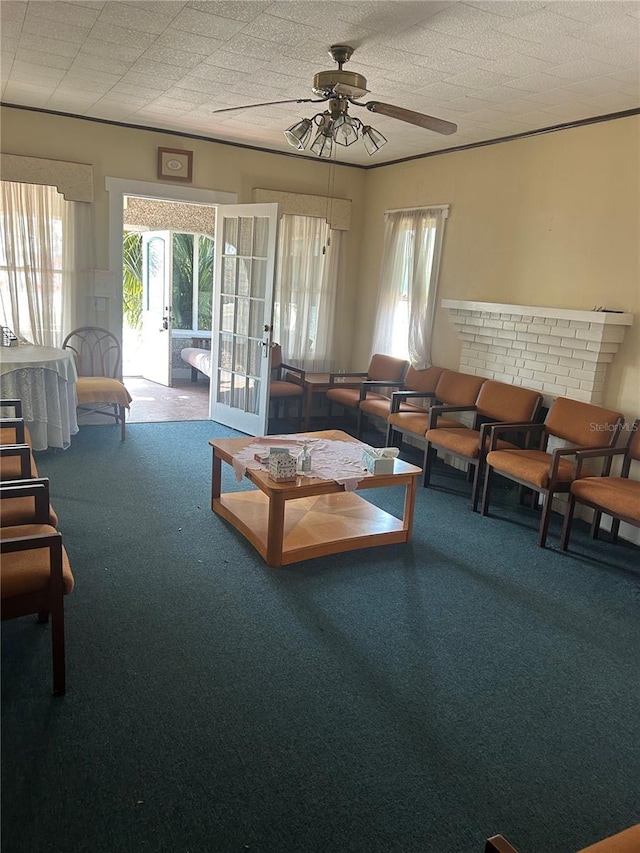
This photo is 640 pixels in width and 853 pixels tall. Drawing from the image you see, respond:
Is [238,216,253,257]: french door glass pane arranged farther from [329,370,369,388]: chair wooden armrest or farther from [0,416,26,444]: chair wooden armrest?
[0,416,26,444]: chair wooden armrest

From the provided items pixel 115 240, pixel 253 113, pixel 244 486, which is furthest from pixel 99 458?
pixel 253 113

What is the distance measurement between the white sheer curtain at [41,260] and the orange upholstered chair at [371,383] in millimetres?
2450

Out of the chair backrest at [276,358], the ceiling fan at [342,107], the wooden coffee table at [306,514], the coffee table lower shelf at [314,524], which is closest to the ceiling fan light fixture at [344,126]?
the ceiling fan at [342,107]

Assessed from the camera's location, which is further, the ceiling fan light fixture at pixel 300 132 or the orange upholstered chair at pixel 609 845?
the ceiling fan light fixture at pixel 300 132

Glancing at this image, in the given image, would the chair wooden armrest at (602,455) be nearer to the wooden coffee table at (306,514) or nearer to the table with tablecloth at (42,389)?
the wooden coffee table at (306,514)

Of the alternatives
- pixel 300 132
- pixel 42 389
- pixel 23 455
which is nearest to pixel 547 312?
pixel 300 132

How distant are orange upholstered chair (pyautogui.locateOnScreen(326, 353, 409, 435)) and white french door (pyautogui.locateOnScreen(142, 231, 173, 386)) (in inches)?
104

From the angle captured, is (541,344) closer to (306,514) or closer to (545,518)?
(545,518)

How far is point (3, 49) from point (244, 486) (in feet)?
9.76

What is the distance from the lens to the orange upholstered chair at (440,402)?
497 centimetres

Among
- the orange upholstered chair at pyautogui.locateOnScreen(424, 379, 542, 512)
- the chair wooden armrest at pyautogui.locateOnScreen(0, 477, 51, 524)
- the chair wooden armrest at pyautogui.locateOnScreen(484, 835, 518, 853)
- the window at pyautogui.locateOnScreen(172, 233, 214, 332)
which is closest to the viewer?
the chair wooden armrest at pyautogui.locateOnScreen(484, 835, 518, 853)

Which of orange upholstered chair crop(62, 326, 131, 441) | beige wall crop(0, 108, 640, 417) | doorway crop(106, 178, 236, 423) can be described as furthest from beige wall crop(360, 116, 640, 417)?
orange upholstered chair crop(62, 326, 131, 441)

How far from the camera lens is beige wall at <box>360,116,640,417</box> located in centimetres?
404

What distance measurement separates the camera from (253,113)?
4684 millimetres
